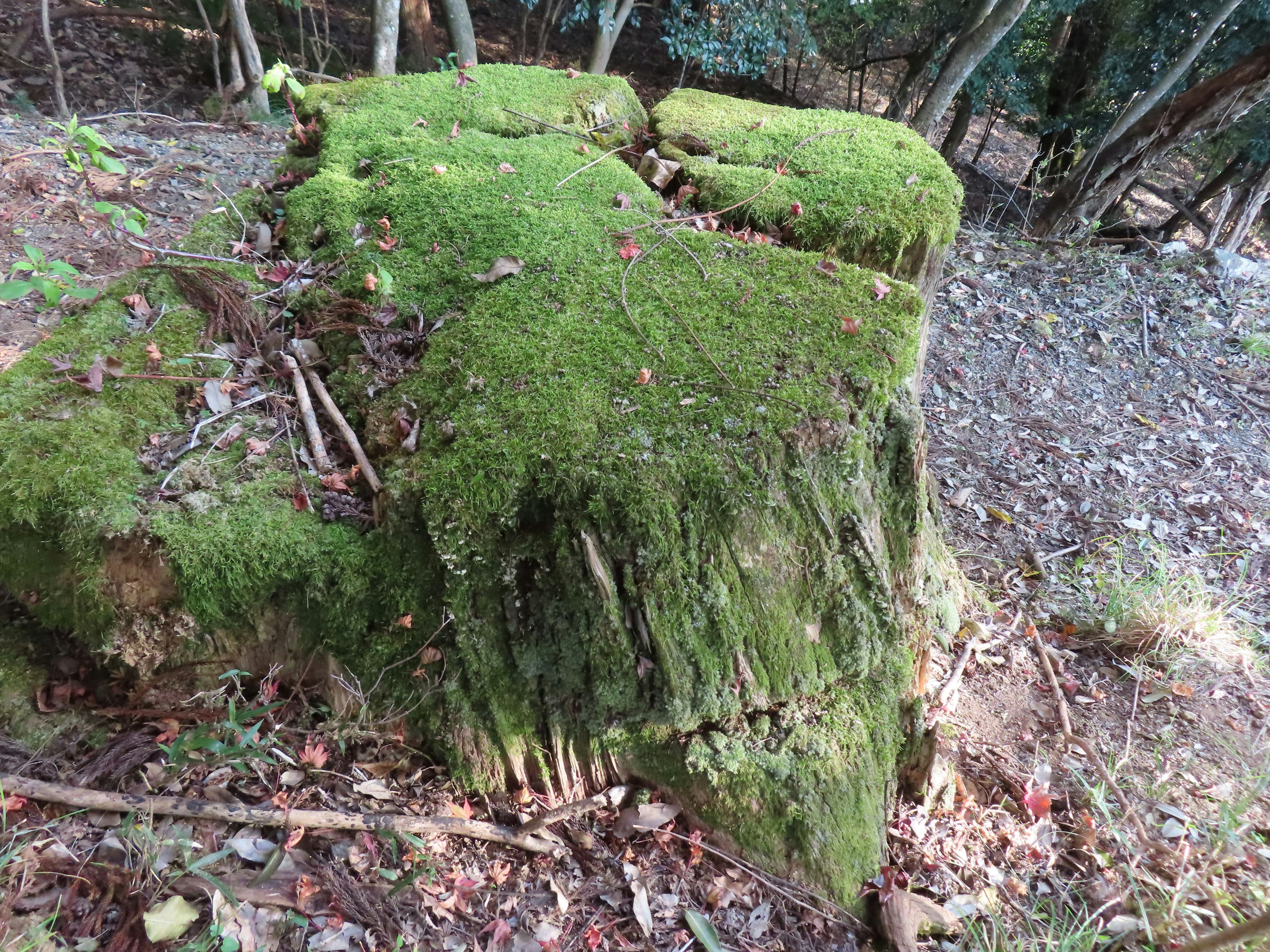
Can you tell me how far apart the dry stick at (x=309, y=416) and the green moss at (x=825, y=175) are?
185 cm

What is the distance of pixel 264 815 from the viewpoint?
1.79 metres

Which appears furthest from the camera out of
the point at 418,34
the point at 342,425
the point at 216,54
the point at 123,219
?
the point at 418,34

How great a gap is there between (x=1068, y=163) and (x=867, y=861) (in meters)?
9.85

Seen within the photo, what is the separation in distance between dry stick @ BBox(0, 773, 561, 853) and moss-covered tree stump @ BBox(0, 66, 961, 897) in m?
0.16

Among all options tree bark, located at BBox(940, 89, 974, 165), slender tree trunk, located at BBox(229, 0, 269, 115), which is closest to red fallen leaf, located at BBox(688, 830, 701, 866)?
slender tree trunk, located at BBox(229, 0, 269, 115)

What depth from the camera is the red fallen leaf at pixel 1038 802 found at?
2385mm

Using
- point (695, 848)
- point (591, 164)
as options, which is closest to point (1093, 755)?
point (695, 848)

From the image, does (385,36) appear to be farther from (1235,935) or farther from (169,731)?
(1235,935)

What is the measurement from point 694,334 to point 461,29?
6.76 metres

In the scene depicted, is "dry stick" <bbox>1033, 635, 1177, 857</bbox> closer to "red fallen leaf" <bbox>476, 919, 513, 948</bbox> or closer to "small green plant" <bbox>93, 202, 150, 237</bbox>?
"red fallen leaf" <bbox>476, 919, 513, 948</bbox>

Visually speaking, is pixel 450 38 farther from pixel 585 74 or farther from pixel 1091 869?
pixel 1091 869

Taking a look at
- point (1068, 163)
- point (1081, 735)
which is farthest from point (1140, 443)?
point (1068, 163)

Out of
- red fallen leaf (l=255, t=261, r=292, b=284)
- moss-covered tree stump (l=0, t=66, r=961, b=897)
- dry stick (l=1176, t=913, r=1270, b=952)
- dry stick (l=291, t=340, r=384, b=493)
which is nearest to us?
dry stick (l=1176, t=913, r=1270, b=952)

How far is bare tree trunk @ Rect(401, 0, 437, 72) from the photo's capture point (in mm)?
7562
